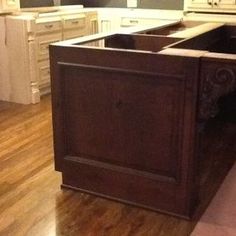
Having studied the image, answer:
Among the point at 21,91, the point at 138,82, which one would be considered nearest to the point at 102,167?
the point at 138,82

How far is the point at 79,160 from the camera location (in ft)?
8.17

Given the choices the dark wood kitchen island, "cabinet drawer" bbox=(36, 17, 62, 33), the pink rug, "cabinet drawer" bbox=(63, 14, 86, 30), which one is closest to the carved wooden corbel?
the dark wood kitchen island

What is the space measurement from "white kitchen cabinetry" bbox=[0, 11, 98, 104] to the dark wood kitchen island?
1849 millimetres

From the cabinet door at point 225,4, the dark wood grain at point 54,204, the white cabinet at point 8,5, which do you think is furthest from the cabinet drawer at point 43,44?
the cabinet door at point 225,4

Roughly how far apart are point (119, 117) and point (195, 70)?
513 mm

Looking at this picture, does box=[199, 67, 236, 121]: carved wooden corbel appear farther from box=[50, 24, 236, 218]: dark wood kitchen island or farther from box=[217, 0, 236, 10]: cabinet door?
box=[217, 0, 236, 10]: cabinet door

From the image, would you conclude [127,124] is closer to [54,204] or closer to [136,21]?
[54,204]

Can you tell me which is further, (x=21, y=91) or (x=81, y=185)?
(x=21, y=91)

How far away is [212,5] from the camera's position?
15.5 feet

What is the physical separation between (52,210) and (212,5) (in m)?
3.30

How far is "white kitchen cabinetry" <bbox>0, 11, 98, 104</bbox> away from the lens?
4.27m

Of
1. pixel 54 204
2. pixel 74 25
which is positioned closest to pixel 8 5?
pixel 74 25

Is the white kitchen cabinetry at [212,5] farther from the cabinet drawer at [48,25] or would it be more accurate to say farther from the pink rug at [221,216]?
the pink rug at [221,216]

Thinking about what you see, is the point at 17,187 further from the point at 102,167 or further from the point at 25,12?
the point at 25,12
